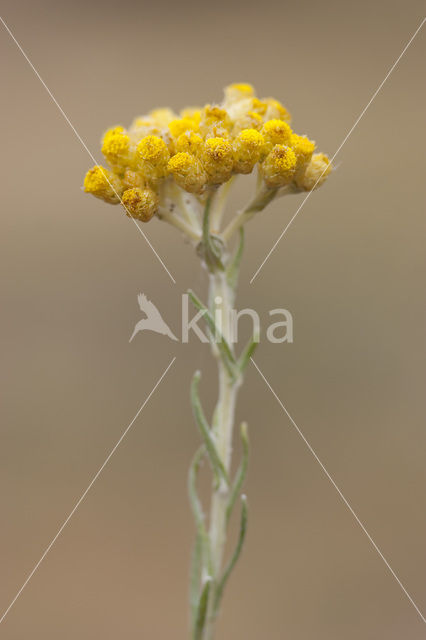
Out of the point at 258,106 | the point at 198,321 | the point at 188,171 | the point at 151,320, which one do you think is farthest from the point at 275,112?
the point at 151,320

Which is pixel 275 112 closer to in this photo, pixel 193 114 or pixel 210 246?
pixel 193 114

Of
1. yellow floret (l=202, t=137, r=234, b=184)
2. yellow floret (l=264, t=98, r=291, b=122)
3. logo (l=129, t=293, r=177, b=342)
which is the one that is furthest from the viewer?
logo (l=129, t=293, r=177, b=342)

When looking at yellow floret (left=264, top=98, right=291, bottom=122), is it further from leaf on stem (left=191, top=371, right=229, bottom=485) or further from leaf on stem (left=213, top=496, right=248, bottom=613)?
leaf on stem (left=213, top=496, right=248, bottom=613)

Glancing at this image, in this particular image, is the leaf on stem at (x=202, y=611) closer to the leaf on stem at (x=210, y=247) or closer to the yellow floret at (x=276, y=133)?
the leaf on stem at (x=210, y=247)

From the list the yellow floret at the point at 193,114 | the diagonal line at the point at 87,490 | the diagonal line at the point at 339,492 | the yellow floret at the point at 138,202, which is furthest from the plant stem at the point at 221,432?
the diagonal line at the point at 87,490

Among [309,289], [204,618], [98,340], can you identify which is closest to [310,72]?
[309,289]

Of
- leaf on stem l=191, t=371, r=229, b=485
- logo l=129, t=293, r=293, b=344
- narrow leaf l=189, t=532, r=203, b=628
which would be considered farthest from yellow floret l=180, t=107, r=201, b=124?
narrow leaf l=189, t=532, r=203, b=628

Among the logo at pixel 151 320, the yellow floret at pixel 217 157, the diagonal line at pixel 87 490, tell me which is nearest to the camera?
the yellow floret at pixel 217 157
